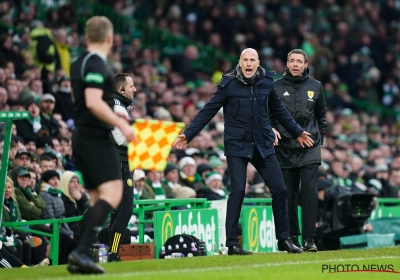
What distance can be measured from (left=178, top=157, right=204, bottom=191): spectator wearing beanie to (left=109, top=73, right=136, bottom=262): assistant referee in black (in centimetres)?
578

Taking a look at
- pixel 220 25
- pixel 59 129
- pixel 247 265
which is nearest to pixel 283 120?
pixel 247 265

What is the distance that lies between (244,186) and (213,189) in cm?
509

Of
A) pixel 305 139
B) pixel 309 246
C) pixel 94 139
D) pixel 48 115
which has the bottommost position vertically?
pixel 309 246

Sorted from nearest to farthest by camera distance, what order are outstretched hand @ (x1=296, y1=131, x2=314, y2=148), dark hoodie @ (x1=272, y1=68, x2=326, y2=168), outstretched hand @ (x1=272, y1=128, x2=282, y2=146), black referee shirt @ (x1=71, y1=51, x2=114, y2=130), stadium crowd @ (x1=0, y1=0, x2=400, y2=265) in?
black referee shirt @ (x1=71, y1=51, x2=114, y2=130), outstretched hand @ (x1=272, y1=128, x2=282, y2=146), outstretched hand @ (x1=296, y1=131, x2=314, y2=148), dark hoodie @ (x1=272, y1=68, x2=326, y2=168), stadium crowd @ (x1=0, y1=0, x2=400, y2=265)

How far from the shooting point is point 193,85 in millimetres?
23281

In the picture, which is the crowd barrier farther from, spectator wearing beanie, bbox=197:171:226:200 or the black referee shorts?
the black referee shorts

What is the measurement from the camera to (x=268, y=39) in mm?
27969

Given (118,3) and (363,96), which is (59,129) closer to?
(118,3)

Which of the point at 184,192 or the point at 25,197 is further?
the point at 184,192

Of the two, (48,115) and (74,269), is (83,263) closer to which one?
(74,269)

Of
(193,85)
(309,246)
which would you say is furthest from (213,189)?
(193,85)

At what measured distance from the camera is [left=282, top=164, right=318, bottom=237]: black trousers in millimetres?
11750

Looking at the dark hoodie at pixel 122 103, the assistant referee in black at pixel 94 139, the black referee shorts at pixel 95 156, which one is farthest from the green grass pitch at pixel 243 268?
the dark hoodie at pixel 122 103
